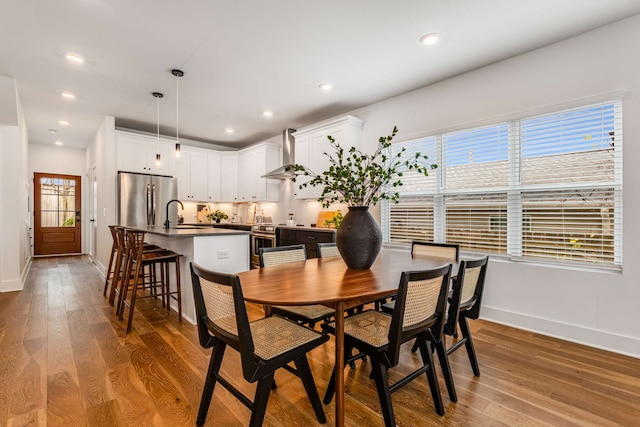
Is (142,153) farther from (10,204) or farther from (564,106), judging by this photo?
(564,106)

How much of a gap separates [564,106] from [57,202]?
1000cm

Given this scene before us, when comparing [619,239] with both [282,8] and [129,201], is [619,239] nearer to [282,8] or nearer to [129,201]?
[282,8]

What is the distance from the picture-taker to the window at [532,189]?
8.69 ft

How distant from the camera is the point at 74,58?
10.3 feet

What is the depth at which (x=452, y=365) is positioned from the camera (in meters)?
2.33

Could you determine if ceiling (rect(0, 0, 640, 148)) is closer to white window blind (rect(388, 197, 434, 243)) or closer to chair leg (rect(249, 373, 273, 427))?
white window blind (rect(388, 197, 434, 243))

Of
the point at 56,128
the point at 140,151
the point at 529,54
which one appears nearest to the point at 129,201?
the point at 140,151

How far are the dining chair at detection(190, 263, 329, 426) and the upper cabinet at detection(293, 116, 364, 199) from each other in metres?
2.67

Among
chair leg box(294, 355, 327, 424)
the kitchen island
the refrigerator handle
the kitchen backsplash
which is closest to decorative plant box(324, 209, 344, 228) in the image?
the kitchen backsplash

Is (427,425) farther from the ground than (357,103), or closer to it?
closer to it

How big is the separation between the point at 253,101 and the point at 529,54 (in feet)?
10.6

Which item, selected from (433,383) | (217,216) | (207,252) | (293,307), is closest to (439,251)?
(433,383)

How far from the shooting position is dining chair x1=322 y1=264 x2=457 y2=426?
1452 millimetres

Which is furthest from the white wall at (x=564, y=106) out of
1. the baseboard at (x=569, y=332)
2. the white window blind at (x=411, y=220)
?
the white window blind at (x=411, y=220)
